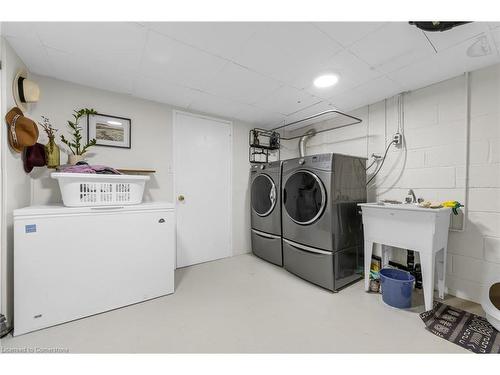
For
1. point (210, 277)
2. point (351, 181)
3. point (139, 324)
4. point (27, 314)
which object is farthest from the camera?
point (210, 277)

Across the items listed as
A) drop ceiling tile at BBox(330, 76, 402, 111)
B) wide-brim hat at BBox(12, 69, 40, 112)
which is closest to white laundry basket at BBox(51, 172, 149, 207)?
wide-brim hat at BBox(12, 69, 40, 112)

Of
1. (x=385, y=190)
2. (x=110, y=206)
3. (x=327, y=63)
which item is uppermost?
(x=327, y=63)

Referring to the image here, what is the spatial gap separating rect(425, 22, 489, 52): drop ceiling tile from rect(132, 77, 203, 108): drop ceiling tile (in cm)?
200

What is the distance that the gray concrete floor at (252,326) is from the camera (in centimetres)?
129

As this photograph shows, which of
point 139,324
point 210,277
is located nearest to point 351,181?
point 210,277

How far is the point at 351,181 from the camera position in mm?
2199

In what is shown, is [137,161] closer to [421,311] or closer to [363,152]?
[363,152]

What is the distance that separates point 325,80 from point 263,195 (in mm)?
1592

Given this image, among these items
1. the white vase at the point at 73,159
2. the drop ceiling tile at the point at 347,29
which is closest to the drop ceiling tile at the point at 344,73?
the drop ceiling tile at the point at 347,29

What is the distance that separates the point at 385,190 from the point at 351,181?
0.53m

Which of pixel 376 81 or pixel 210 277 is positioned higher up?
pixel 376 81

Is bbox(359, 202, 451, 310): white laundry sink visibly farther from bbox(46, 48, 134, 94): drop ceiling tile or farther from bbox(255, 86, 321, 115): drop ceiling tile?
bbox(46, 48, 134, 94): drop ceiling tile

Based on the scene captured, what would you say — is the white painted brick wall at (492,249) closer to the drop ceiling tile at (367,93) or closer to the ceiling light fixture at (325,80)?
the drop ceiling tile at (367,93)

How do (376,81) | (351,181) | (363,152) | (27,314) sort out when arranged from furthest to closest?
(363,152)
(351,181)
(376,81)
(27,314)
